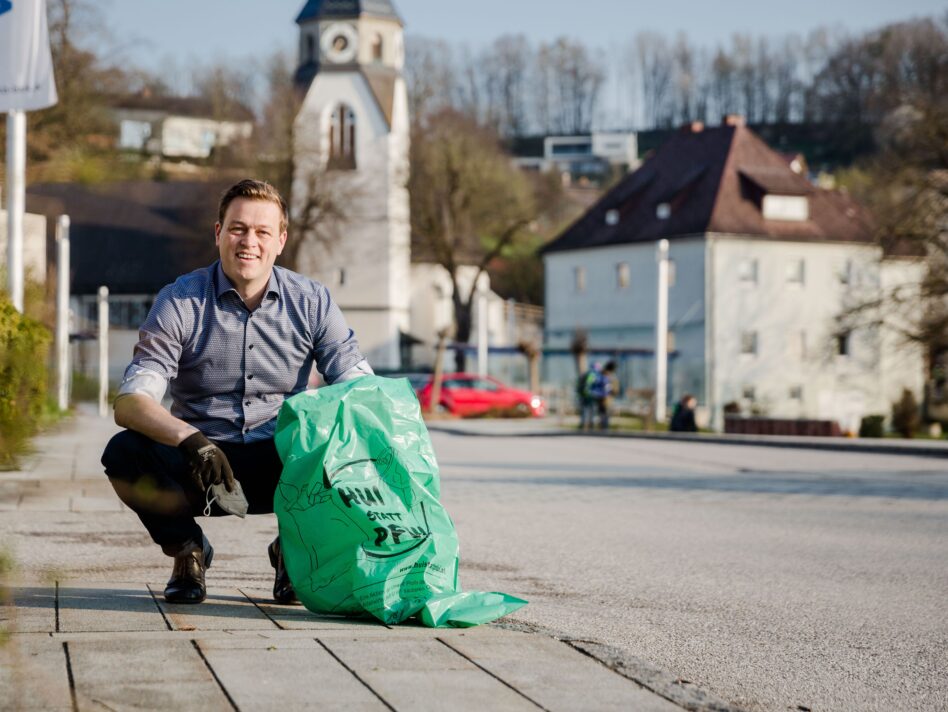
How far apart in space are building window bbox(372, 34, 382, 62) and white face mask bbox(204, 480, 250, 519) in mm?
68035

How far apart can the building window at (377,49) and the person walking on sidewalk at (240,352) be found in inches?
2642

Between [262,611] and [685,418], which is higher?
[262,611]

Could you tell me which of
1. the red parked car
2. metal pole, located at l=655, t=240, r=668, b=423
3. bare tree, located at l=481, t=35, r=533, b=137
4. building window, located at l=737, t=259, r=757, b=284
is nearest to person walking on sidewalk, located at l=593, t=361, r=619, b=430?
metal pole, located at l=655, t=240, r=668, b=423

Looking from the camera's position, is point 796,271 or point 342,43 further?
point 342,43

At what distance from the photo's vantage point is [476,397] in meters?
49.1

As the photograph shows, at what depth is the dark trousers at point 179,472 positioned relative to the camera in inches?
211

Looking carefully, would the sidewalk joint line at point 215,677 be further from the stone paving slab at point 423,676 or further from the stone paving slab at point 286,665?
the stone paving slab at point 423,676

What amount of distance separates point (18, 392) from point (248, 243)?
10.3 ft

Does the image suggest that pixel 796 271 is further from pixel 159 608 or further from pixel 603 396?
pixel 159 608

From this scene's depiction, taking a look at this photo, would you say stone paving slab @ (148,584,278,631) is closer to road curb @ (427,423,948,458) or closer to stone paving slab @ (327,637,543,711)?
stone paving slab @ (327,637,543,711)

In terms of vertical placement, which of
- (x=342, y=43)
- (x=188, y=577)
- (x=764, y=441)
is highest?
(x=342, y=43)

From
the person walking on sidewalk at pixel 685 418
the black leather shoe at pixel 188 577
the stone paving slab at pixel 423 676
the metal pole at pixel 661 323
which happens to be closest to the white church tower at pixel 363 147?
the metal pole at pixel 661 323

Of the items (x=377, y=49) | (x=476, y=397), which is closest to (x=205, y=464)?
(x=476, y=397)

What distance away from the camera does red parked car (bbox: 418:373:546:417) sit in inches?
1902
